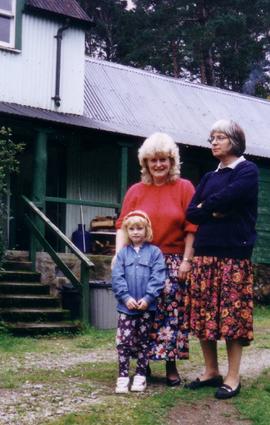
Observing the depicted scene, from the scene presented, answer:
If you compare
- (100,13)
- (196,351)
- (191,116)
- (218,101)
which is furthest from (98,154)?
(100,13)

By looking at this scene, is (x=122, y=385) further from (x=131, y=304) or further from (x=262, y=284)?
(x=262, y=284)

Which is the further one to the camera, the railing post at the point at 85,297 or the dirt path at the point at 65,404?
the railing post at the point at 85,297

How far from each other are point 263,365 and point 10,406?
9.41 ft

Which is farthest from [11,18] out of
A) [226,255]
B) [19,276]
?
[226,255]

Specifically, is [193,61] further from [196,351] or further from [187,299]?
[187,299]

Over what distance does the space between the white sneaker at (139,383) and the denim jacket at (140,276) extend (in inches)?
19.4

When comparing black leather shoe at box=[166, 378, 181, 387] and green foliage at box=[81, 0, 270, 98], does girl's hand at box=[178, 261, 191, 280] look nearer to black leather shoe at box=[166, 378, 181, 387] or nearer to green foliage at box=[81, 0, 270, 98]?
black leather shoe at box=[166, 378, 181, 387]

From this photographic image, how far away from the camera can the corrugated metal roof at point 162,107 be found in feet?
47.7

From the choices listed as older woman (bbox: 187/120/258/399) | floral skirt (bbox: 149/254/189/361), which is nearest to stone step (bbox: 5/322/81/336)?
floral skirt (bbox: 149/254/189/361)

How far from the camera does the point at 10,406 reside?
5.03 m

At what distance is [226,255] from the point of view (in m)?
5.23

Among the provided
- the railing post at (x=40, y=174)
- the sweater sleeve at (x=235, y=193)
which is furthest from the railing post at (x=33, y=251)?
the sweater sleeve at (x=235, y=193)

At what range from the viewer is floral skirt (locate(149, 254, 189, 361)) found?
17.9 feet

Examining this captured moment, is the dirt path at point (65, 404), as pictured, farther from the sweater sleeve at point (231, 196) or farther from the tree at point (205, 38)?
the tree at point (205, 38)
